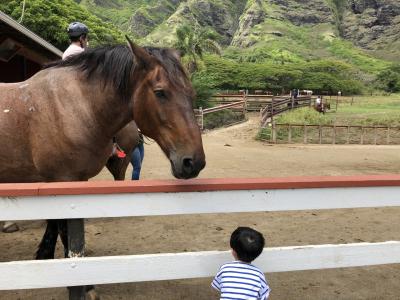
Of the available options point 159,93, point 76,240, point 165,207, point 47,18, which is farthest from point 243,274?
point 47,18

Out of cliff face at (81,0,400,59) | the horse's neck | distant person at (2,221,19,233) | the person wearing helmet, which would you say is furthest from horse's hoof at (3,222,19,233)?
cliff face at (81,0,400,59)

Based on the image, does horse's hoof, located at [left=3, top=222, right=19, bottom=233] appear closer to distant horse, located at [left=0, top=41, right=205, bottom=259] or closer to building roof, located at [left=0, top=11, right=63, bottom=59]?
distant horse, located at [left=0, top=41, right=205, bottom=259]

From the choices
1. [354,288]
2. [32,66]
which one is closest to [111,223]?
[354,288]

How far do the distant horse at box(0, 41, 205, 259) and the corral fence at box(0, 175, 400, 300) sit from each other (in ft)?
2.06

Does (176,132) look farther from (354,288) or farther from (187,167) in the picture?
(354,288)

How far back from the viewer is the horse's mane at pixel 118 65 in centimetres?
265

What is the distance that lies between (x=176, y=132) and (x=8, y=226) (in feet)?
11.6

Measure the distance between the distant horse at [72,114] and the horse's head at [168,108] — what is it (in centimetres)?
1

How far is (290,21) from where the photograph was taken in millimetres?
118438

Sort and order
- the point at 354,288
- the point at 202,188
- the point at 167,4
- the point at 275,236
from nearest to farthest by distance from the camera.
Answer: the point at 202,188 → the point at 354,288 → the point at 275,236 → the point at 167,4

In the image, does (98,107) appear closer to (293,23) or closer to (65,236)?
(65,236)

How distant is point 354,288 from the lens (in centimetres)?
361

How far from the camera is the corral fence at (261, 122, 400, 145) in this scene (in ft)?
64.6

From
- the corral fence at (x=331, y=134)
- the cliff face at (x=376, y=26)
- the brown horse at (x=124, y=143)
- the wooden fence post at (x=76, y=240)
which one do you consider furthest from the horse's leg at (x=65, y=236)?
the cliff face at (x=376, y=26)
